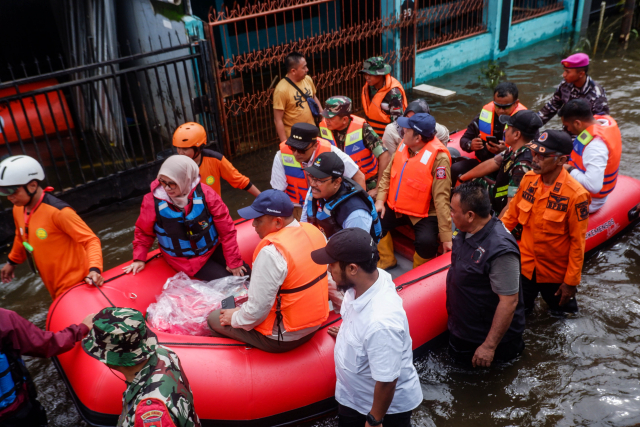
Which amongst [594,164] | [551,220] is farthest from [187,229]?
[594,164]

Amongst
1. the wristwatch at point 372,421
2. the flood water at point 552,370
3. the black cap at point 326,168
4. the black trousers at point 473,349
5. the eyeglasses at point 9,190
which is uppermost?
the eyeglasses at point 9,190

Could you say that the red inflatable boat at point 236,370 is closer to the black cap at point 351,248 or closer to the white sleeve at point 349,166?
the white sleeve at point 349,166

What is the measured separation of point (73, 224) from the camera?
313 cm

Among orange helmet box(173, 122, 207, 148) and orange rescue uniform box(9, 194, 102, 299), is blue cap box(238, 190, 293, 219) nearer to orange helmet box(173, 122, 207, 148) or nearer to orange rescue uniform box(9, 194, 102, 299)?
orange rescue uniform box(9, 194, 102, 299)

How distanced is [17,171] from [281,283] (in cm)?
181

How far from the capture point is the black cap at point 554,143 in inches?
116

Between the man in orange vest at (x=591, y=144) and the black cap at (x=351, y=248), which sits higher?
the black cap at (x=351, y=248)

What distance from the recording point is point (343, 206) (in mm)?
3180

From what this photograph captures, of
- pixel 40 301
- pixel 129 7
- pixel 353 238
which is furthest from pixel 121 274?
pixel 129 7

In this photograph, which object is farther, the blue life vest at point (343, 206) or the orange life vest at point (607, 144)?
the orange life vest at point (607, 144)

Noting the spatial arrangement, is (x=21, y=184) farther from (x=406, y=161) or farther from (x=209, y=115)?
(x=209, y=115)

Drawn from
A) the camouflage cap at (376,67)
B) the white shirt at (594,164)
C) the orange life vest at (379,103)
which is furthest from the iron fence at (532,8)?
the white shirt at (594,164)

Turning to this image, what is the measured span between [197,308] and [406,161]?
1919 mm

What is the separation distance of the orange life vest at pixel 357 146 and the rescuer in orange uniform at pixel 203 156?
2.90 feet
